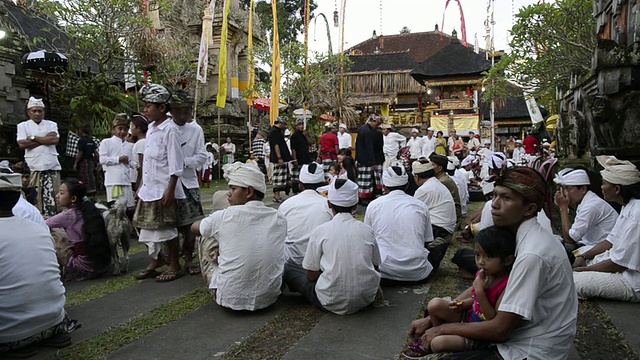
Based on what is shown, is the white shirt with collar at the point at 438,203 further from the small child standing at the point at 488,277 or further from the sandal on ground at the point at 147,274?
the small child standing at the point at 488,277

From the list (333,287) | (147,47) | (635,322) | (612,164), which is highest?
(147,47)

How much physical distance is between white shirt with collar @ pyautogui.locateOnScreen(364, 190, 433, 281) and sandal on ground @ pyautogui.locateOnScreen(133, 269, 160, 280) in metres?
2.37

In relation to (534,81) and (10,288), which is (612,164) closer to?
(10,288)

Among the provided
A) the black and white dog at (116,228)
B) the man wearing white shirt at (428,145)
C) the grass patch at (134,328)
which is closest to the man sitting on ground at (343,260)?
the grass patch at (134,328)

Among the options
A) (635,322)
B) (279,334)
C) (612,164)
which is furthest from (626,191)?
(279,334)

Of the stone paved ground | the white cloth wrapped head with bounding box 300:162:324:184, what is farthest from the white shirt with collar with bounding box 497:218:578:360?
the white cloth wrapped head with bounding box 300:162:324:184

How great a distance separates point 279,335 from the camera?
353 cm

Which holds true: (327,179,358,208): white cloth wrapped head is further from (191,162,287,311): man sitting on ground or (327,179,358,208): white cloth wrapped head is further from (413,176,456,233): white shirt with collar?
(413,176,456,233): white shirt with collar

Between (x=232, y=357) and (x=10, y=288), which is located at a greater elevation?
(x=10, y=288)

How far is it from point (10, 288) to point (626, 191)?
4.65 metres

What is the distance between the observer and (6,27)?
11.5 m

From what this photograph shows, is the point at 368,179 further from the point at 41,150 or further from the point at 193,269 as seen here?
the point at 41,150

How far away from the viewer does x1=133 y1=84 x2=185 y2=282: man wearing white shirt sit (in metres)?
4.79

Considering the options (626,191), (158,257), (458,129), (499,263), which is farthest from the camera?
(458,129)
